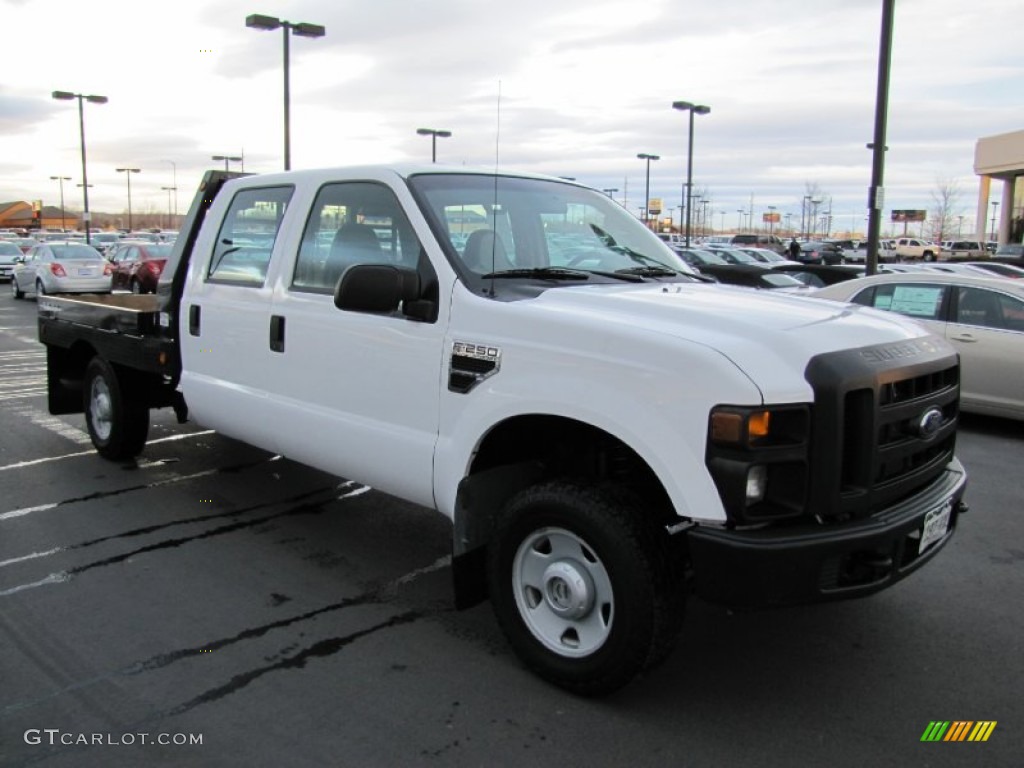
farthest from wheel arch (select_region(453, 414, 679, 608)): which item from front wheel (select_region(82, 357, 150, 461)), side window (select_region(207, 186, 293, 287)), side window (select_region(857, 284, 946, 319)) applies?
side window (select_region(857, 284, 946, 319))

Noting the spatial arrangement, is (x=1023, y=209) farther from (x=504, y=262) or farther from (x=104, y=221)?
(x=104, y=221)

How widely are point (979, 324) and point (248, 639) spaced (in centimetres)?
775

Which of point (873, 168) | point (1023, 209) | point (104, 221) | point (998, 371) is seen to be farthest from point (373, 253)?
point (104, 221)

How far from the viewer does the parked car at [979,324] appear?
8.30 meters

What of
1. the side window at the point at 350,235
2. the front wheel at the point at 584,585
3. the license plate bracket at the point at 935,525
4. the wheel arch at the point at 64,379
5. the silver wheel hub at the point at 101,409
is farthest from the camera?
the wheel arch at the point at 64,379

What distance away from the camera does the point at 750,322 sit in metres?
3.21

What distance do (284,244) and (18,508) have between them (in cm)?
269

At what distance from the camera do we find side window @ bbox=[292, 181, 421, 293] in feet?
13.5

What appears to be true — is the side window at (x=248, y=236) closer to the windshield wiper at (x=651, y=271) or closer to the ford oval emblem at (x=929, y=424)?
the windshield wiper at (x=651, y=271)

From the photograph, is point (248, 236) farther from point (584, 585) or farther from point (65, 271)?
point (65, 271)

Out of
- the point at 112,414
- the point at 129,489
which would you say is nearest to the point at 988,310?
the point at 129,489

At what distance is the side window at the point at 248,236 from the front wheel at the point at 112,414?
1694 mm

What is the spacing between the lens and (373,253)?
426 cm

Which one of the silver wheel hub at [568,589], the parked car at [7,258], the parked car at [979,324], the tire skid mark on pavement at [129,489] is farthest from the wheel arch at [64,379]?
the parked car at [7,258]
